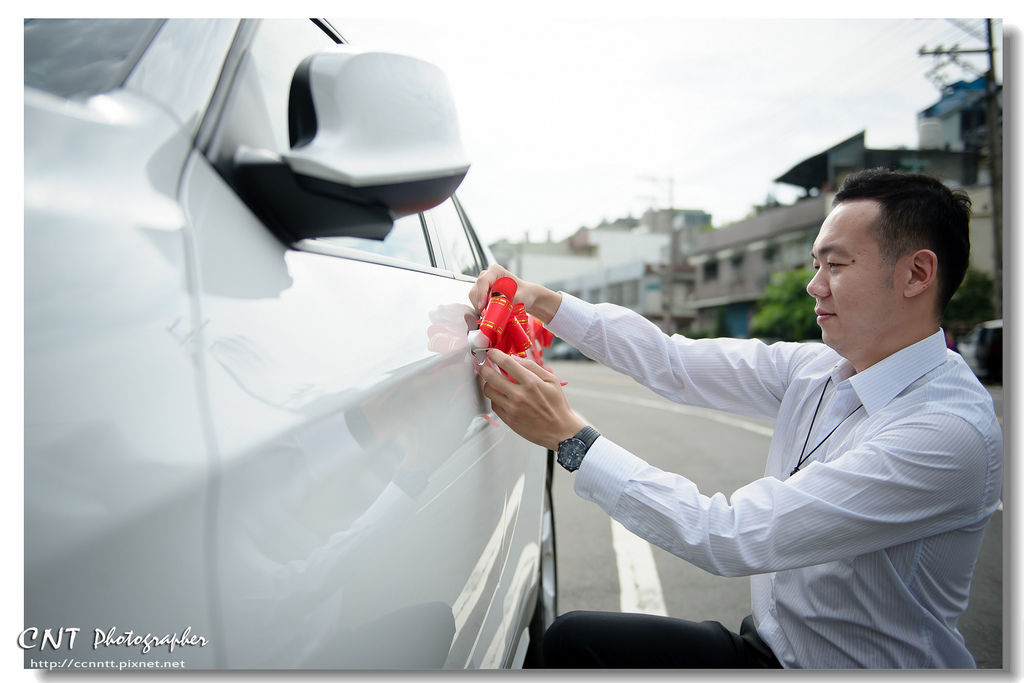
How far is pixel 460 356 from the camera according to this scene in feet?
3.81

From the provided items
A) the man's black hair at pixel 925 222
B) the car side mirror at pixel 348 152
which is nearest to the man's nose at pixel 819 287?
the man's black hair at pixel 925 222

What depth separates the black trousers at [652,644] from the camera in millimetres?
1436

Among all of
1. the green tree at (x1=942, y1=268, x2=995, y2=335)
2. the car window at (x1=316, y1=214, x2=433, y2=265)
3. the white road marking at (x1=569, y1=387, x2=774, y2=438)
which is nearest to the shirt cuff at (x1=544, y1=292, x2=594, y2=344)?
the car window at (x1=316, y1=214, x2=433, y2=265)

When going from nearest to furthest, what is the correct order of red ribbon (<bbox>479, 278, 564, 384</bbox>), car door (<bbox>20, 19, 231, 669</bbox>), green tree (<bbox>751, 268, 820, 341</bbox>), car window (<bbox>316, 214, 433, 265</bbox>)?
car door (<bbox>20, 19, 231, 669</bbox>), car window (<bbox>316, 214, 433, 265</bbox>), red ribbon (<bbox>479, 278, 564, 384</bbox>), green tree (<bbox>751, 268, 820, 341</bbox>)

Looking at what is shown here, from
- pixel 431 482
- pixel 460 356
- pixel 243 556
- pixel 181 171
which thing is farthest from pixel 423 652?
pixel 181 171

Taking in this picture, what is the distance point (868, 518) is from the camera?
44.6 inches

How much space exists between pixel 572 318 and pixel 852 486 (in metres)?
0.88

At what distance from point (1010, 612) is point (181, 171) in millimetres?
1617

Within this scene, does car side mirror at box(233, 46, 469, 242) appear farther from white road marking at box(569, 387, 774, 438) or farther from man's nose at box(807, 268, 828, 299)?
white road marking at box(569, 387, 774, 438)

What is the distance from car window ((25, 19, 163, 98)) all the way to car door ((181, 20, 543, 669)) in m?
0.09

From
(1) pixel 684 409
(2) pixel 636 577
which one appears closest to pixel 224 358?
(2) pixel 636 577

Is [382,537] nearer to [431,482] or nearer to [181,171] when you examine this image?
[431,482]

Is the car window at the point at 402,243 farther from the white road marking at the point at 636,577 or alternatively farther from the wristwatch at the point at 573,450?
the white road marking at the point at 636,577

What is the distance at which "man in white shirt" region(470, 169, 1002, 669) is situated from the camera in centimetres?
114
